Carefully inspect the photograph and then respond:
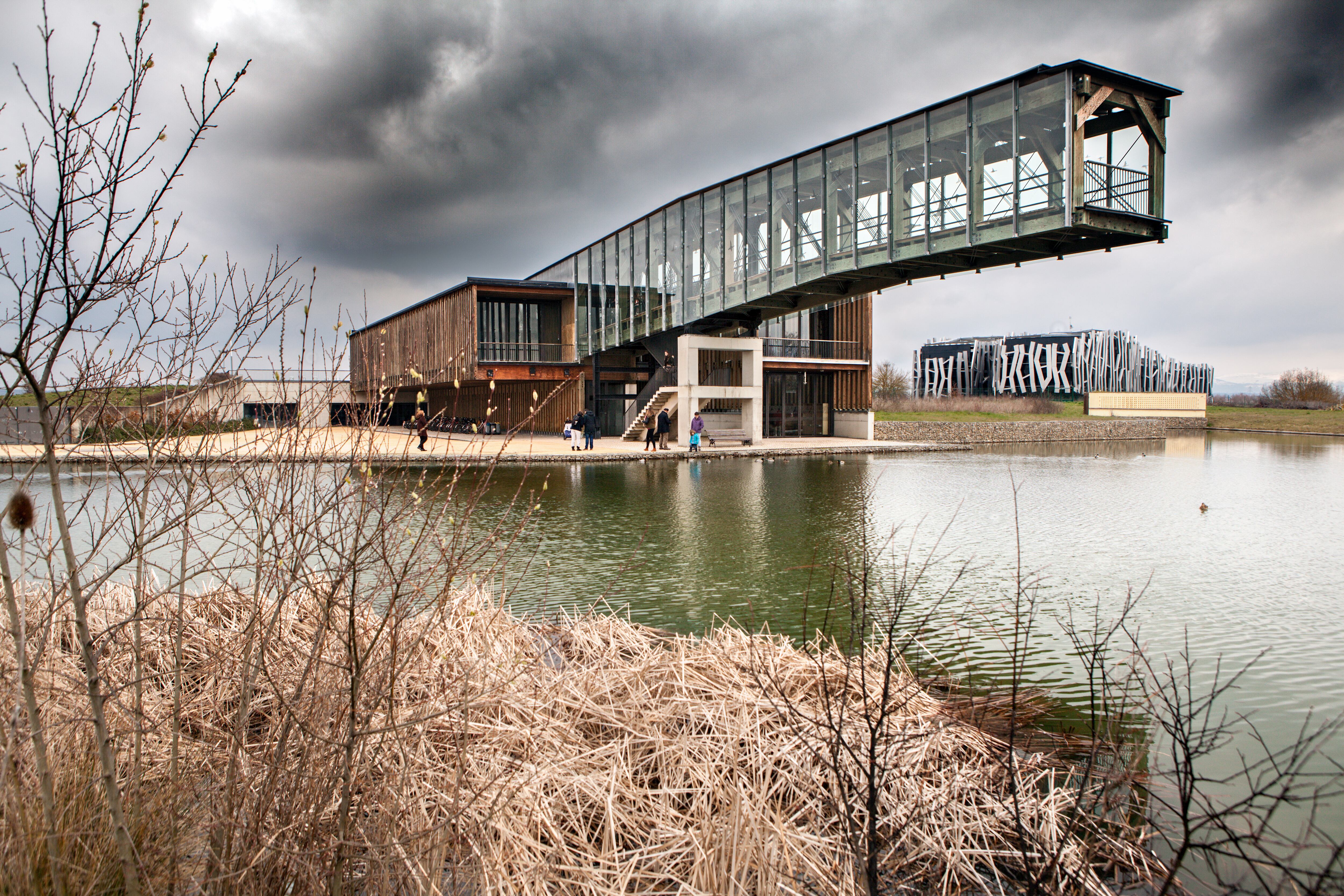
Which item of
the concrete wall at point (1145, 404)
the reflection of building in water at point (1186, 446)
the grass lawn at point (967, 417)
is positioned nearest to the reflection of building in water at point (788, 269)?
the grass lawn at point (967, 417)

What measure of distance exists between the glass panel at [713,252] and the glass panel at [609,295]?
6328mm

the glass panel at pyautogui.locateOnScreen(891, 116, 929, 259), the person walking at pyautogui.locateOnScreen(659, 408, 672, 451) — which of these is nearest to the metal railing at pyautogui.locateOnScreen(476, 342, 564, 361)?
the person walking at pyautogui.locateOnScreen(659, 408, 672, 451)

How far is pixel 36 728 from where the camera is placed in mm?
2334

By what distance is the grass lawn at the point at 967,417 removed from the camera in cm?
4409

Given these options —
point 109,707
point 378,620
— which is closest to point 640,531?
point 378,620

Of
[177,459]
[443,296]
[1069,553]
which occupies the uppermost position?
[443,296]

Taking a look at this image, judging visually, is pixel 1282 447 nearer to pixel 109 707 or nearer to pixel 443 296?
pixel 443 296

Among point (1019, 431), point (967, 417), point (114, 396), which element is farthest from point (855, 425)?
point (114, 396)

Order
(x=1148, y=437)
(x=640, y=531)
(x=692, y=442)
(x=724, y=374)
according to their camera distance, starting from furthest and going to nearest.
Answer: (x=1148, y=437) < (x=724, y=374) < (x=692, y=442) < (x=640, y=531)

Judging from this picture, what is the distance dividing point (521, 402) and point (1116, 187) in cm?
2847

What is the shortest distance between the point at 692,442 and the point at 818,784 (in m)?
24.6

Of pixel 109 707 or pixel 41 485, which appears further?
pixel 41 485

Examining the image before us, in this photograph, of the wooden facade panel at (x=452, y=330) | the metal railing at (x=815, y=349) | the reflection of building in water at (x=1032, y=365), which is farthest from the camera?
the reflection of building in water at (x=1032, y=365)

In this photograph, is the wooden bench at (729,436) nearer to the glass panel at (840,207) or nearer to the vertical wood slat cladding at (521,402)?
the vertical wood slat cladding at (521,402)
